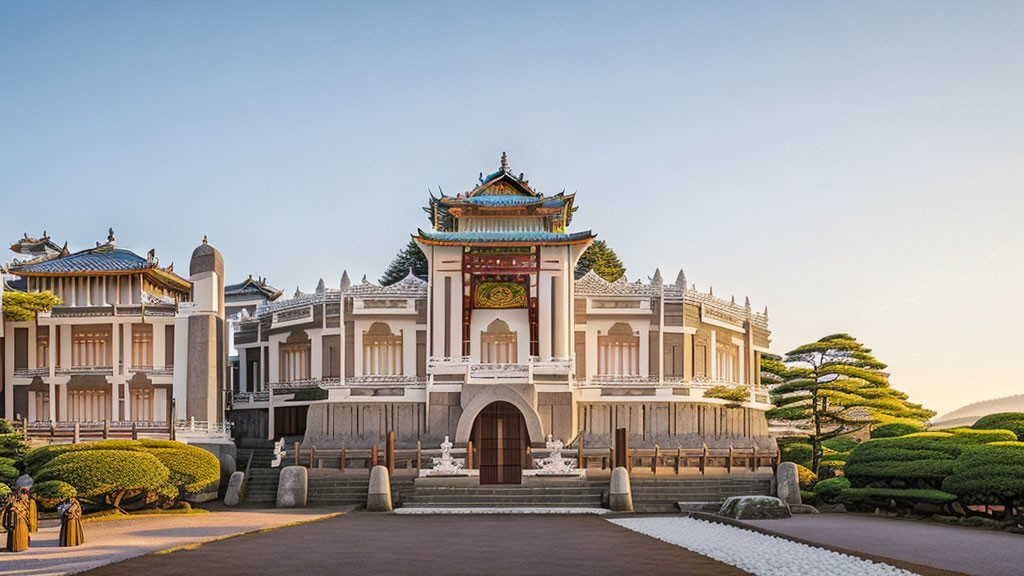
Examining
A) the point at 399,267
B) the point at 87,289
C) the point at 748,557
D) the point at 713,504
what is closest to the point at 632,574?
the point at 748,557

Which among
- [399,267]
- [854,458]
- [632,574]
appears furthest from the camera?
[399,267]

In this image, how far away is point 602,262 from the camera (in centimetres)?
6097

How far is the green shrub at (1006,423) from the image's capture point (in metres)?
29.8

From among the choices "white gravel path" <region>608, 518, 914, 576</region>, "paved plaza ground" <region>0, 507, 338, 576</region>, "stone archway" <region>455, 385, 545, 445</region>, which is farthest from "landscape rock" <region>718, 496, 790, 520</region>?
"paved plaza ground" <region>0, 507, 338, 576</region>

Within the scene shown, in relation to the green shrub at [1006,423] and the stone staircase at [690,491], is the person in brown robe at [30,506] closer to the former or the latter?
the stone staircase at [690,491]

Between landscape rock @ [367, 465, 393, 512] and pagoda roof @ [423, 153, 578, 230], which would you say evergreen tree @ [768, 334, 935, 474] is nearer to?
pagoda roof @ [423, 153, 578, 230]

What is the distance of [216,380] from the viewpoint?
4106cm

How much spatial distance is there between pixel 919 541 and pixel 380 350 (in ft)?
86.5

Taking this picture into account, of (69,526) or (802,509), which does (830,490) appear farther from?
(69,526)

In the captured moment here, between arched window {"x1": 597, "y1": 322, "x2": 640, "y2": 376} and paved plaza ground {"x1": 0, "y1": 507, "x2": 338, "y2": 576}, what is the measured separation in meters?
15.8

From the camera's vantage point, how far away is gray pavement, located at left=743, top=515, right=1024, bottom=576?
58.3 feet

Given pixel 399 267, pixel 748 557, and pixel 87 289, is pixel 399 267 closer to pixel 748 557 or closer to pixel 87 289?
pixel 87 289

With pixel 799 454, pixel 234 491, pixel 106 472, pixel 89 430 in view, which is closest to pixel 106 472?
pixel 106 472

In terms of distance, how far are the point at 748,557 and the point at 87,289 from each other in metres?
35.2
